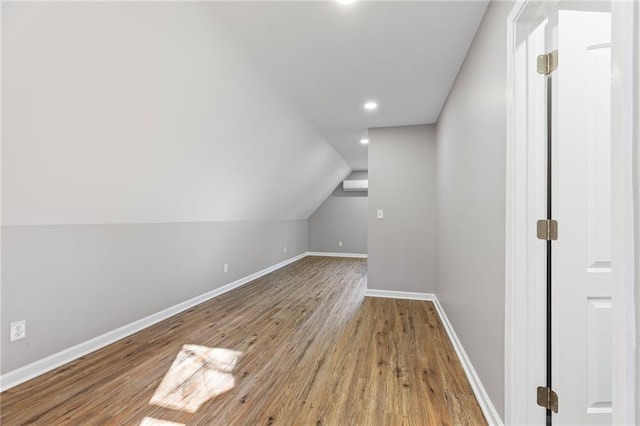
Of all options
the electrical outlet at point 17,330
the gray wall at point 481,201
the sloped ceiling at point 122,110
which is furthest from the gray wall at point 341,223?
the electrical outlet at point 17,330

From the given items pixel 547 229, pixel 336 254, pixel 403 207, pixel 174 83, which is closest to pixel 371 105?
pixel 403 207

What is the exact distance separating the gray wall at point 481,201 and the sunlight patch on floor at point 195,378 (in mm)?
1645

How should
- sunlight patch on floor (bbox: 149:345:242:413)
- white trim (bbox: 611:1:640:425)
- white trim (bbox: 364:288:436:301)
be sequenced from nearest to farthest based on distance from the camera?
white trim (bbox: 611:1:640:425)
sunlight patch on floor (bbox: 149:345:242:413)
white trim (bbox: 364:288:436:301)

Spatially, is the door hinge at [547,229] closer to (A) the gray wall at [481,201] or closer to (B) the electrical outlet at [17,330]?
(A) the gray wall at [481,201]

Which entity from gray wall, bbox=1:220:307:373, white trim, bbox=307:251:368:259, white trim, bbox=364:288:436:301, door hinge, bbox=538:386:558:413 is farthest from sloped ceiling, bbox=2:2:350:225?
white trim, bbox=307:251:368:259

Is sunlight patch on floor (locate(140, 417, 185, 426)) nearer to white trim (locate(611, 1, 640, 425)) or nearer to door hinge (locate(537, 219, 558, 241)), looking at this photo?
white trim (locate(611, 1, 640, 425))

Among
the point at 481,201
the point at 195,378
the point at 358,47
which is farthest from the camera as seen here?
the point at 358,47

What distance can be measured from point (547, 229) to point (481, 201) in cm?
52

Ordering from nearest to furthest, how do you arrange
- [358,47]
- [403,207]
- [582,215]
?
[582,215], [358,47], [403,207]

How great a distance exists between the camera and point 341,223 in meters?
7.55

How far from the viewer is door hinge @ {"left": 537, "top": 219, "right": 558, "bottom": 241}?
126 cm

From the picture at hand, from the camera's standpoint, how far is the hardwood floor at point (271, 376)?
161 cm

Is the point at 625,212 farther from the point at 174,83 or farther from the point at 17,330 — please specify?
the point at 17,330

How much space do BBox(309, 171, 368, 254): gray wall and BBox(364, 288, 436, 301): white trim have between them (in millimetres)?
3347
